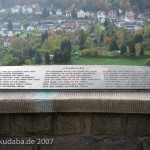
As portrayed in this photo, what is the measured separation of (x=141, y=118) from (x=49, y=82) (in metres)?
0.77

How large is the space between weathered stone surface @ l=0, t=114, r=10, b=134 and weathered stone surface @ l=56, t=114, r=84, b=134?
387 millimetres

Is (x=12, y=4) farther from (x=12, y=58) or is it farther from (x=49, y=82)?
(x=49, y=82)

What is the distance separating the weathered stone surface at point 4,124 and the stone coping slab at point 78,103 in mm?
102

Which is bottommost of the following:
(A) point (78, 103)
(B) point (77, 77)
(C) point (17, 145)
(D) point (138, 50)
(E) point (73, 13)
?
(C) point (17, 145)

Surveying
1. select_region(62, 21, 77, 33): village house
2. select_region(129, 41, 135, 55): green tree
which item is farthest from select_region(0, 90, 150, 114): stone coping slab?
select_region(62, 21, 77, 33): village house

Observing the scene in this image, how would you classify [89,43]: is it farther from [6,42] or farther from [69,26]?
[6,42]

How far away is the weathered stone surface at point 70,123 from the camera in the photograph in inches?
109

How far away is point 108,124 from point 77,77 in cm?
45

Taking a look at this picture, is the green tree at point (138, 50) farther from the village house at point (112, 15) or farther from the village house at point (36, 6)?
the village house at point (36, 6)

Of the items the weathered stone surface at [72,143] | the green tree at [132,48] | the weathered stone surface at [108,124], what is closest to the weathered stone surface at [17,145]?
the weathered stone surface at [72,143]

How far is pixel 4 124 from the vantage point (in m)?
2.79

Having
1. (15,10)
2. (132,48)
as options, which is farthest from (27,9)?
(132,48)

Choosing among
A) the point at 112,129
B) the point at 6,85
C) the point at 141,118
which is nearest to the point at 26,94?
the point at 6,85

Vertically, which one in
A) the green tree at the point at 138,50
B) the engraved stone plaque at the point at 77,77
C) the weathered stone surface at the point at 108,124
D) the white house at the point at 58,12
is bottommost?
the weathered stone surface at the point at 108,124
